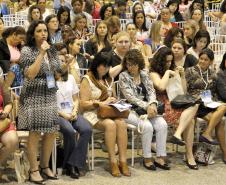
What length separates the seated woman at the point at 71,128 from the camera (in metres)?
5.24

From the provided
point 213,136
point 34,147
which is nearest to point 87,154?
point 34,147

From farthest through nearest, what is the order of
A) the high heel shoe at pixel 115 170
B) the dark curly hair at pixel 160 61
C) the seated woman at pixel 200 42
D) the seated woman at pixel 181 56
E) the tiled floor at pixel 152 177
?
the seated woman at pixel 200 42 → the seated woman at pixel 181 56 → the dark curly hair at pixel 160 61 → the high heel shoe at pixel 115 170 → the tiled floor at pixel 152 177

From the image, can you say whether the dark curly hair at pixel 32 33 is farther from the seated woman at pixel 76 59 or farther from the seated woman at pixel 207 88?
the seated woman at pixel 207 88

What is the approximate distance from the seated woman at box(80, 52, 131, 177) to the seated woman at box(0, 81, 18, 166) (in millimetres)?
829

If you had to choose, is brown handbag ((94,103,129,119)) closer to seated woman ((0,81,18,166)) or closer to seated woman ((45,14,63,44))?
seated woman ((0,81,18,166))

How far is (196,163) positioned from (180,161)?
17 cm

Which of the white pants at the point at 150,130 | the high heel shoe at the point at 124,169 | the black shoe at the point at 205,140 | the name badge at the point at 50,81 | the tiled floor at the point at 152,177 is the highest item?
the name badge at the point at 50,81

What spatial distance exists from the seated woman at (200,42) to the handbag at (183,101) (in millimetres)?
1100

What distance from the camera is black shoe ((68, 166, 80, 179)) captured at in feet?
17.3

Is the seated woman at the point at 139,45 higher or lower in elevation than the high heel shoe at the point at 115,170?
higher

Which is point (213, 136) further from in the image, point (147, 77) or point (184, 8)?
point (184, 8)

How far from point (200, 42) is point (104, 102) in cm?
191

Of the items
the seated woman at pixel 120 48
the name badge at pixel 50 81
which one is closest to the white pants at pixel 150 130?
the seated woman at pixel 120 48

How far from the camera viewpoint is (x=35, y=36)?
16.4 feet
